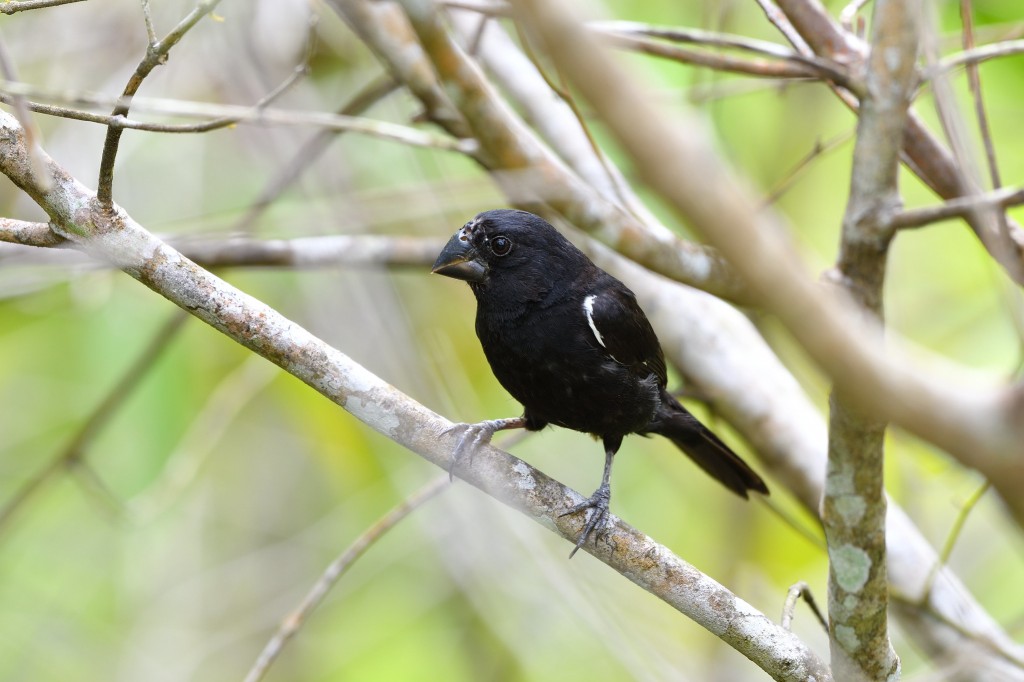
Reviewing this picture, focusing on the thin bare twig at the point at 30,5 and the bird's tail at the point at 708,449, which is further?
the bird's tail at the point at 708,449

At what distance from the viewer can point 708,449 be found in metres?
4.00

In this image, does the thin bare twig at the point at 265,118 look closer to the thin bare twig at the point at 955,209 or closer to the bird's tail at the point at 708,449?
the bird's tail at the point at 708,449

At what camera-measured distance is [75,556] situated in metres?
6.21

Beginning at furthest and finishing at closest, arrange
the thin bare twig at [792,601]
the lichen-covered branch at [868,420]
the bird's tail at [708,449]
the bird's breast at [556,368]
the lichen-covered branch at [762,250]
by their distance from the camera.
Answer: the bird's tail at [708,449]
the bird's breast at [556,368]
the thin bare twig at [792,601]
the lichen-covered branch at [868,420]
the lichen-covered branch at [762,250]

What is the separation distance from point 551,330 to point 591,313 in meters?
0.18

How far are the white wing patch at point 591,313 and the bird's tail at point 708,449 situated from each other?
530 mm

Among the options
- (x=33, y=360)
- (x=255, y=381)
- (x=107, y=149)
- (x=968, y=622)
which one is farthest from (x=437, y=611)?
(x=107, y=149)

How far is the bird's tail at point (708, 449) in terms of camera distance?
3.91m

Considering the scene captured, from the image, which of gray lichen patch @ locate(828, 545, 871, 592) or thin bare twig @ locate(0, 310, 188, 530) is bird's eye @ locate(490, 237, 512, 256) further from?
gray lichen patch @ locate(828, 545, 871, 592)

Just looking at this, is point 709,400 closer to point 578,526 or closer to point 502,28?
point 578,526

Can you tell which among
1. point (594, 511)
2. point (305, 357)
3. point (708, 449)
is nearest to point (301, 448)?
point (708, 449)

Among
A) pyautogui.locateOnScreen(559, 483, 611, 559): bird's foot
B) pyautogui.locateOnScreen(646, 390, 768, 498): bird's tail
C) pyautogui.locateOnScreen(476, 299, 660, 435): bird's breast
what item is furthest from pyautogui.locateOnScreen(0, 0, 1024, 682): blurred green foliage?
pyautogui.locateOnScreen(559, 483, 611, 559): bird's foot

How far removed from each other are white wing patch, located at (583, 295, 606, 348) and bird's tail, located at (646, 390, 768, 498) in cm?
53

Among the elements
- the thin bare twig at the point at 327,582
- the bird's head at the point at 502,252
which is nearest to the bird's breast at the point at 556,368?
the bird's head at the point at 502,252
